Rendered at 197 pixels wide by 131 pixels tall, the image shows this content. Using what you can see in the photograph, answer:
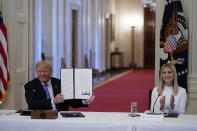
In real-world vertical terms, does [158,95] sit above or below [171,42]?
below

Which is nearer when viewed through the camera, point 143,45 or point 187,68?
point 187,68

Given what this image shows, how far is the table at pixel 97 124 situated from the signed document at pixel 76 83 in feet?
0.78

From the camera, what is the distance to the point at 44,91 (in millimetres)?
4895

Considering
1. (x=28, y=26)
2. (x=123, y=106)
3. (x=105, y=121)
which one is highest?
(x=28, y=26)

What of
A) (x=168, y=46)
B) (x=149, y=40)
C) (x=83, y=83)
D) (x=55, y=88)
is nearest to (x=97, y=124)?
(x=83, y=83)

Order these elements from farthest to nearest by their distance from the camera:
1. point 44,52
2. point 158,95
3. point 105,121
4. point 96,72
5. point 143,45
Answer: point 143,45, point 96,72, point 44,52, point 158,95, point 105,121

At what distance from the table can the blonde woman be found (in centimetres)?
40

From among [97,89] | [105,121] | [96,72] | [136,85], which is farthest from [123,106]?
[96,72]

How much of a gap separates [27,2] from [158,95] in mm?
2979

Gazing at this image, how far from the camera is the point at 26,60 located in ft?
22.5

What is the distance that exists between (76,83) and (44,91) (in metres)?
0.67

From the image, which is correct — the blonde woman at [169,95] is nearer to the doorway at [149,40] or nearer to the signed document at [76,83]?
the signed document at [76,83]

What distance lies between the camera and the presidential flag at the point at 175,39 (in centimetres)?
609

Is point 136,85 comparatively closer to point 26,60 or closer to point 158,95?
point 26,60
